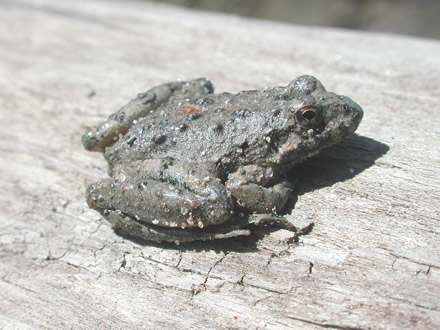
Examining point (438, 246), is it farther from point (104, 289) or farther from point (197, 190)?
point (104, 289)

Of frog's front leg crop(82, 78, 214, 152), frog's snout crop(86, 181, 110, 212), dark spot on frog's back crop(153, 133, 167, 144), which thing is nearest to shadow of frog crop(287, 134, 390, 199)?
dark spot on frog's back crop(153, 133, 167, 144)

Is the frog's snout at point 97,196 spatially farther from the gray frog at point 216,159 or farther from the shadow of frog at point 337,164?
the shadow of frog at point 337,164

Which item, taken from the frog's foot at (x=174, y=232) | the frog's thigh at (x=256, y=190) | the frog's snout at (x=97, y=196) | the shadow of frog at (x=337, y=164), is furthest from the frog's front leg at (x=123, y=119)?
the shadow of frog at (x=337, y=164)

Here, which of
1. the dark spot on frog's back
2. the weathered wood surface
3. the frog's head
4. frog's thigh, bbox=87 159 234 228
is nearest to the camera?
the weathered wood surface

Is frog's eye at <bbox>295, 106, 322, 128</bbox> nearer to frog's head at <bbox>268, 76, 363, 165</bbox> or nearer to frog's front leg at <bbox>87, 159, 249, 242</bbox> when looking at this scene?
frog's head at <bbox>268, 76, 363, 165</bbox>

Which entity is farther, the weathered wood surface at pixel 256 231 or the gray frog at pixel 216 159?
the gray frog at pixel 216 159

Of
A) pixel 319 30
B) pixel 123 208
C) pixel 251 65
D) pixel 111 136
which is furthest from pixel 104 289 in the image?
pixel 319 30

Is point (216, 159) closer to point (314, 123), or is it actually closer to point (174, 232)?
point (174, 232)

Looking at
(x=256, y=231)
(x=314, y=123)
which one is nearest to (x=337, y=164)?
(x=314, y=123)
